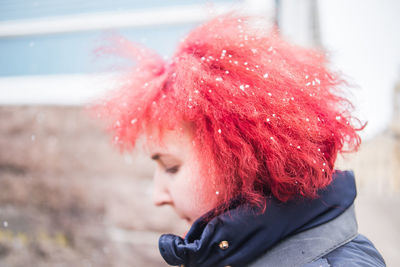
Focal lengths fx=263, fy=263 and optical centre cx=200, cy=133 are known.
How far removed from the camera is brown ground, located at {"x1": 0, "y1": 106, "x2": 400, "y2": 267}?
1.31 meters

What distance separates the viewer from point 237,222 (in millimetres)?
580

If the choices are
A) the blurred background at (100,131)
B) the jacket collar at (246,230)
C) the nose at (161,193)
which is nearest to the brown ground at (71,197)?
the blurred background at (100,131)

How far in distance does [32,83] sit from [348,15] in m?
1.82

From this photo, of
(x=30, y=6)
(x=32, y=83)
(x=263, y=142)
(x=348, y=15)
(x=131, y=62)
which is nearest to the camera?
(x=263, y=142)

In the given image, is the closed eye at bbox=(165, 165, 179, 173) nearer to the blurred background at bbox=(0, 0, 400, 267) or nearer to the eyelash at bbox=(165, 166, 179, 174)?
the eyelash at bbox=(165, 166, 179, 174)

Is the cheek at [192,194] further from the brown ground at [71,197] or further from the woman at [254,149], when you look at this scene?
the brown ground at [71,197]

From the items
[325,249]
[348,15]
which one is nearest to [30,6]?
[348,15]

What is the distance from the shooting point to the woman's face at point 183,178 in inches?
25.4

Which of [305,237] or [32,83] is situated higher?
[32,83]

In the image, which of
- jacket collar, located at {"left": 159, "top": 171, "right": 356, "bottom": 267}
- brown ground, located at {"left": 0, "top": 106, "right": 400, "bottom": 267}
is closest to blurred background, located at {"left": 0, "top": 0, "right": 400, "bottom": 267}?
brown ground, located at {"left": 0, "top": 106, "right": 400, "bottom": 267}

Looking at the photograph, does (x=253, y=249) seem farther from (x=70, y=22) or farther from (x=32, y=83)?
(x=70, y=22)

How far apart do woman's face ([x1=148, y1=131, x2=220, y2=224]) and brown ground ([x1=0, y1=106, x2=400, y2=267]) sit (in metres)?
0.61

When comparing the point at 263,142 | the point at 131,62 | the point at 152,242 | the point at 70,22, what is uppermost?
the point at 70,22

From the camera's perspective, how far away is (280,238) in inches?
23.7
